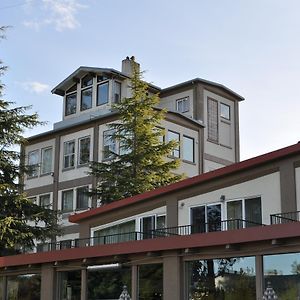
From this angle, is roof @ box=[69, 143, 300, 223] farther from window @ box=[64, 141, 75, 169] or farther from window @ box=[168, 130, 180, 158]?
window @ box=[64, 141, 75, 169]

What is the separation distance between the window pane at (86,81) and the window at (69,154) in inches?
160

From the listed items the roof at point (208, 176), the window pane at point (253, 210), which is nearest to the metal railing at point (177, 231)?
the window pane at point (253, 210)

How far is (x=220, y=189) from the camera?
19609 mm

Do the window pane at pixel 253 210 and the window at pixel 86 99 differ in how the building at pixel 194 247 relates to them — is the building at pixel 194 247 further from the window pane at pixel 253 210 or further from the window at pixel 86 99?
the window at pixel 86 99

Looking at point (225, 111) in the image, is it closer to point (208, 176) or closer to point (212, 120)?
point (212, 120)

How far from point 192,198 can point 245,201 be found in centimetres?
226

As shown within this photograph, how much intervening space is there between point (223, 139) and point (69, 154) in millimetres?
9817

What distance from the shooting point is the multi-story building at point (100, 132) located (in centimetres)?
3606

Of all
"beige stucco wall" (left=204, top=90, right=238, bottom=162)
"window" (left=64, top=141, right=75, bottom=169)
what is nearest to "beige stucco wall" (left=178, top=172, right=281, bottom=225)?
"beige stucco wall" (left=204, top=90, right=238, bottom=162)

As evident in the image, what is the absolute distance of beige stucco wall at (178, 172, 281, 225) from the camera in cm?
1794

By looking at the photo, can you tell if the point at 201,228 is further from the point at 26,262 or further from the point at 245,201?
the point at 26,262

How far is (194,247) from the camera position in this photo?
52.2ft

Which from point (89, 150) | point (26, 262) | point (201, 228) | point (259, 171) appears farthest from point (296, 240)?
point (89, 150)

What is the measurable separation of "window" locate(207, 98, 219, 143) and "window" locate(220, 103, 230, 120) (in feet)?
2.12
